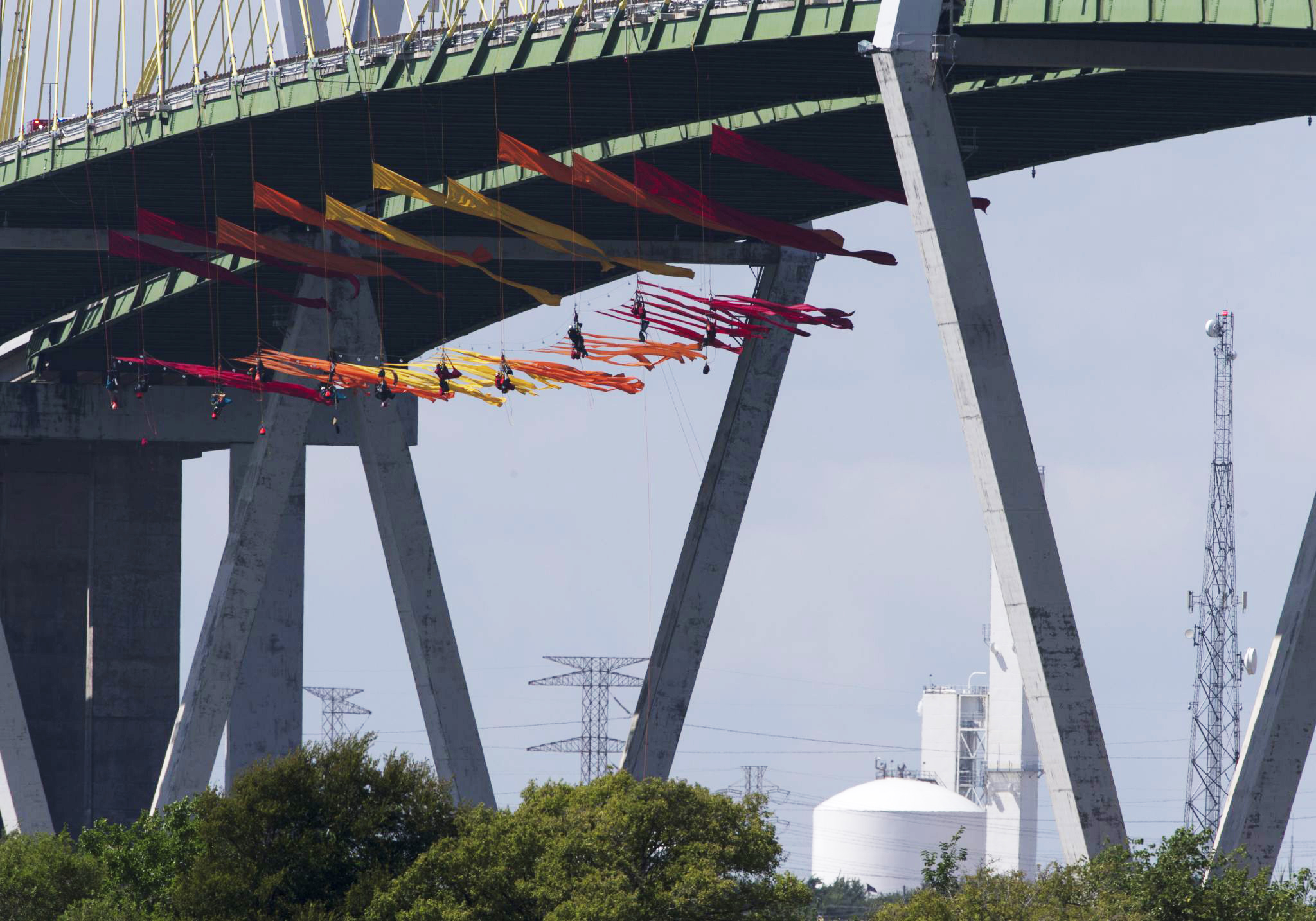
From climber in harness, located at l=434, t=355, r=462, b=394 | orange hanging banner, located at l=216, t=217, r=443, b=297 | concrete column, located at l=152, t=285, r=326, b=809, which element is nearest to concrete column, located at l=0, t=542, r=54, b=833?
concrete column, located at l=152, t=285, r=326, b=809

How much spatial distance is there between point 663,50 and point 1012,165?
914cm

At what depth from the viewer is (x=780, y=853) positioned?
3597 cm

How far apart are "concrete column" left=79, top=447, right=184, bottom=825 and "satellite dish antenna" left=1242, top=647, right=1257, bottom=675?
1592 inches

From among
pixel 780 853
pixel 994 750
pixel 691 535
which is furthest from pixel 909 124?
pixel 994 750

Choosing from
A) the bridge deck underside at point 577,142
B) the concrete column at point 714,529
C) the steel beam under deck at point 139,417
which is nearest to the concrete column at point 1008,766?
the steel beam under deck at point 139,417

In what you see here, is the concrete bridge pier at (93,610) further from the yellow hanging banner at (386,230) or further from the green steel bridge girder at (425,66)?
→ the yellow hanging banner at (386,230)

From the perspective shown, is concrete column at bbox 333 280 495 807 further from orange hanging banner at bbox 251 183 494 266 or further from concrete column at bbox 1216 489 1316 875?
concrete column at bbox 1216 489 1316 875

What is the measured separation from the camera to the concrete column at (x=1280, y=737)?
3500cm

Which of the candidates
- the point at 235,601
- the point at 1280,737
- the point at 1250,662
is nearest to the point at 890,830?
the point at 1250,662

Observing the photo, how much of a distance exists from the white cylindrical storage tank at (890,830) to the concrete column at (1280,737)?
102335 mm

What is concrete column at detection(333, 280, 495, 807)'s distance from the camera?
55.1 meters

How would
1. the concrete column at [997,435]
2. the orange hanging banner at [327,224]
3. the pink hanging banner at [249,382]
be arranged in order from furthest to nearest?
the pink hanging banner at [249,382], the orange hanging banner at [327,224], the concrete column at [997,435]

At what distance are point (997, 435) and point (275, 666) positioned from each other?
44966 mm

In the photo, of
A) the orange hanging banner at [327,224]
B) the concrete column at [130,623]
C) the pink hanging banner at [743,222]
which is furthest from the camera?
the concrete column at [130,623]
